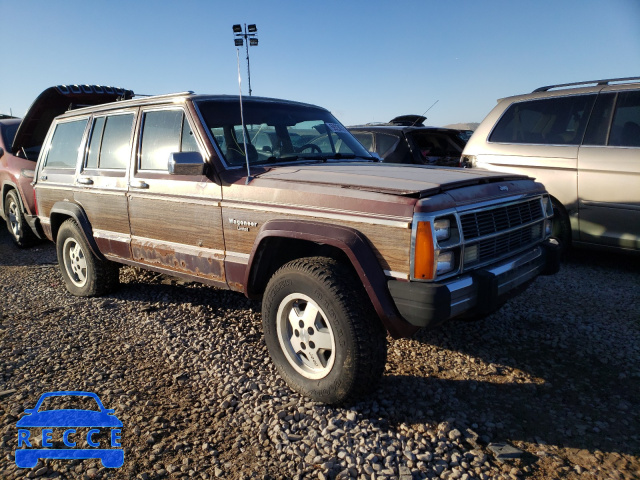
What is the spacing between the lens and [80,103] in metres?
6.34

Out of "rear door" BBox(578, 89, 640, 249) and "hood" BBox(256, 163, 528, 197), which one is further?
"rear door" BBox(578, 89, 640, 249)

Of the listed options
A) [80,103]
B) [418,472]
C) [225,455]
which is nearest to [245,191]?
[225,455]

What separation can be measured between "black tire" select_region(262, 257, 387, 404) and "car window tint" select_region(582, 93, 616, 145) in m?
3.86

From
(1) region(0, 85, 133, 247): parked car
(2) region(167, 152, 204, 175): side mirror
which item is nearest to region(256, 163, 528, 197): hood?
(2) region(167, 152, 204, 175): side mirror

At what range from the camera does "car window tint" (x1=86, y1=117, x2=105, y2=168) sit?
4547 millimetres

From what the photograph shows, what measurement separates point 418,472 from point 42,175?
5.17 meters

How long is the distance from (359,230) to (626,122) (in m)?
3.97

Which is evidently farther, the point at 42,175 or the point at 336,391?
the point at 42,175

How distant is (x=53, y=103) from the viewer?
21.3ft

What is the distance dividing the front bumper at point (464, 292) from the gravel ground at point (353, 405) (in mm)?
634

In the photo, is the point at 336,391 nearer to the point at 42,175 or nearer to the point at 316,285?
the point at 316,285

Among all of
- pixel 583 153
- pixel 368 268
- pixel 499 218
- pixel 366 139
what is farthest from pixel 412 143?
pixel 368 268

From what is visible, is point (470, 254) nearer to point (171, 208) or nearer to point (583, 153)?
point (171, 208)

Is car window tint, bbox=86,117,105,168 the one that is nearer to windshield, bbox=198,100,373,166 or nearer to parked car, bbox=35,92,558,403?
parked car, bbox=35,92,558,403
